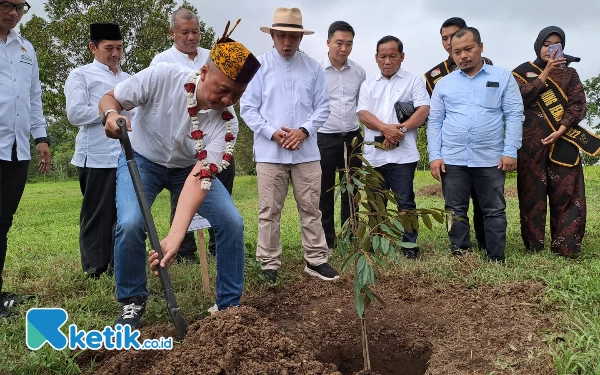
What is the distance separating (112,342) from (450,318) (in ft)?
6.80

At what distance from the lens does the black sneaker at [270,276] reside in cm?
426

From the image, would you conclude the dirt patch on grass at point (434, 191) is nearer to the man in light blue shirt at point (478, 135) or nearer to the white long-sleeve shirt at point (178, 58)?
the man in light blue shirt at point (478, 135)

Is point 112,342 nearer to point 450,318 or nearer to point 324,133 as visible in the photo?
point 450,318

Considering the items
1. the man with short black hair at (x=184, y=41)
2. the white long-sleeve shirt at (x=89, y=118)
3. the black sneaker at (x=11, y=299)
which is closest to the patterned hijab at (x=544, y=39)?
the man with short black hair at (x=184, y=41)

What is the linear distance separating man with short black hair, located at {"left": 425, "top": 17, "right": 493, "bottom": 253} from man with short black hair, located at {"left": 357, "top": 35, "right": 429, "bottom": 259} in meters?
0.32

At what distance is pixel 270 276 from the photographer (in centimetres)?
427

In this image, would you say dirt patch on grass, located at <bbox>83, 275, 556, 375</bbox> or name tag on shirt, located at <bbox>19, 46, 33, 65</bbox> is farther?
name tag on shirt, located at <bbox>19, 46, 33, 65</bbox>

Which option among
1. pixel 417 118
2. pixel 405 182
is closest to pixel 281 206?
→ pixel 405 182

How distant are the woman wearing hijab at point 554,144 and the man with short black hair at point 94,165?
3.61 meters

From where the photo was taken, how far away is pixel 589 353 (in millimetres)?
2549

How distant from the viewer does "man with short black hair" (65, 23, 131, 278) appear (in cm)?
444

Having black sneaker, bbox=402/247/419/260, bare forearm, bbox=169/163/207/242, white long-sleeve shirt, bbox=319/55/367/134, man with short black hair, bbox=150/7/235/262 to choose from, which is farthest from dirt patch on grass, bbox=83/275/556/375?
white long-sleeve shirt, bbox=319/55/367/134

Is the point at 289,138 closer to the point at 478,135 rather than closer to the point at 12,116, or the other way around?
the point at 478,135

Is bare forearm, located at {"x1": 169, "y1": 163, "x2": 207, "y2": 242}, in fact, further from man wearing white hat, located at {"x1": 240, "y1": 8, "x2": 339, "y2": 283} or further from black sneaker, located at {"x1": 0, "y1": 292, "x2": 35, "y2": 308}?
black sneaker, located at {"x1": 0, "y1": 292, "x2": 35, "y2": 308}
